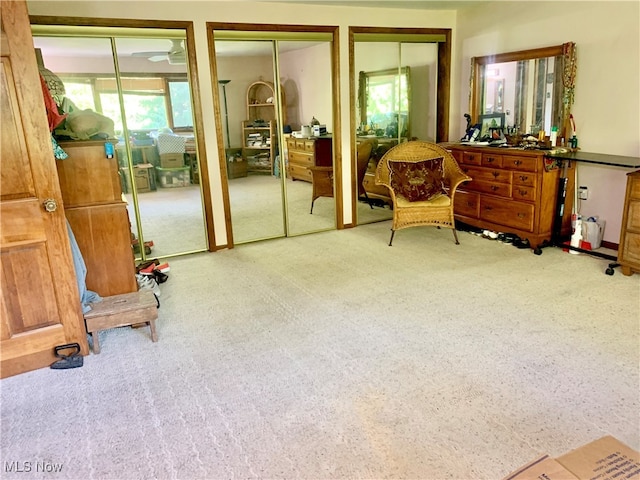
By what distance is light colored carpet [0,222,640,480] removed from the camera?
2004mm

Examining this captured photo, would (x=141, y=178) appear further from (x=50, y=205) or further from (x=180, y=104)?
(x=50, y=205)

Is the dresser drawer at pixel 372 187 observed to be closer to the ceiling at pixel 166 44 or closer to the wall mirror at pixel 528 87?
the wall mirror at pixel 528 87

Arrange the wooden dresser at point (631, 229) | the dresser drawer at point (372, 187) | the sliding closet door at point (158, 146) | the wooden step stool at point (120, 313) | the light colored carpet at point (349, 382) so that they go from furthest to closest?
the dresser drawer at point (372, 187)
the sliding closet door at point (158, 146)
the wooden dresser at point (631, 229)
the wooden step stool at point (120, 313)
the light colored carpet at point (349, 382)

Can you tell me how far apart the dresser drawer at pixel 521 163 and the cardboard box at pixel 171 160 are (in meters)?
3.20

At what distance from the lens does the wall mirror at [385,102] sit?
5531mm

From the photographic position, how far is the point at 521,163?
177 inches

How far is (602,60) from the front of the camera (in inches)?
166

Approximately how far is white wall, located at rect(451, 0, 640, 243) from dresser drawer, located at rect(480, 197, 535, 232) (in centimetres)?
61

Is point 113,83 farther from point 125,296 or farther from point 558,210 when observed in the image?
point 558,210

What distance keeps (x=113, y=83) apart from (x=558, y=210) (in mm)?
4251

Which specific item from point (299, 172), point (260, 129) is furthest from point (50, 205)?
point (299, 172)

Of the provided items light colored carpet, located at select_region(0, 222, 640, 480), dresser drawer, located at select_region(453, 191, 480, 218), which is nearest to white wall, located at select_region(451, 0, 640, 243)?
light colored carpet, located at select_region(0, 222, 640, 480)

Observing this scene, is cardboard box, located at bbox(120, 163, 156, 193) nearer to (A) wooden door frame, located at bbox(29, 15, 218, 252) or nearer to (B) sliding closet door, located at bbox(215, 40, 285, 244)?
(A) wooden door frame, located at bbox(29, 15, 218, 252)

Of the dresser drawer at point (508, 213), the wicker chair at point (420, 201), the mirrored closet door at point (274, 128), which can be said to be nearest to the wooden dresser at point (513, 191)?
the dresser drawer at point (508, 213)
